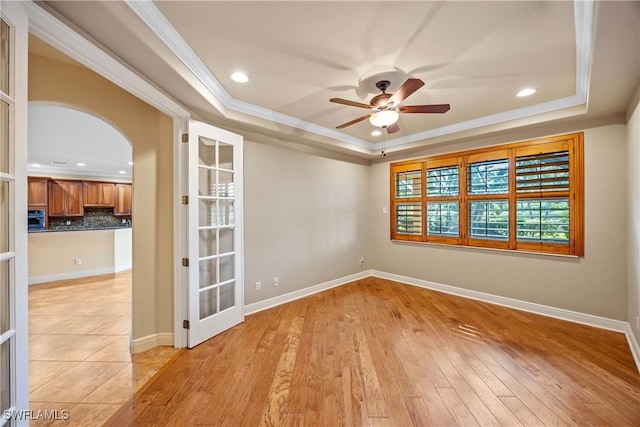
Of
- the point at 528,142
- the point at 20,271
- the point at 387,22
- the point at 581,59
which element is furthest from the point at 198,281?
the point at 528,142

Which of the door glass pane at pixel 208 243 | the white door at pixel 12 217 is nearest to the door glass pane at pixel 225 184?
the door glass pane at pixel 208 243

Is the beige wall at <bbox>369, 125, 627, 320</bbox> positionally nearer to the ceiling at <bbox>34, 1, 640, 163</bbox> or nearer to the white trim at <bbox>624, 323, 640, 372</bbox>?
→ the white trim at <bbox>624, 323, 640, 372</bbox>

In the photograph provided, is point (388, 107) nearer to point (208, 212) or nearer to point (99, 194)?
point (208, 212)

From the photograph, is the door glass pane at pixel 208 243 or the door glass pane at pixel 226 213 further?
the door glass pane at pixel 226 213

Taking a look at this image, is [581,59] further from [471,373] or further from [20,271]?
[20,271]

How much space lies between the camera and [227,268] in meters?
3.09

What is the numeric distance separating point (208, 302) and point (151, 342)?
63cm

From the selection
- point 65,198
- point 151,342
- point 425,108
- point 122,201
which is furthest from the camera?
point 122,201

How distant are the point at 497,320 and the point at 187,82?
425 centimetres

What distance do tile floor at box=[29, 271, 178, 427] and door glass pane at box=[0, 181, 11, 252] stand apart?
1354 mm

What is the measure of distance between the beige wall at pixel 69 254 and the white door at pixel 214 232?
467 cm

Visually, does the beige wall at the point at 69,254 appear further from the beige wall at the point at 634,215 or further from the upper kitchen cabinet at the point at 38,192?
the beige wall at the point at 634,215

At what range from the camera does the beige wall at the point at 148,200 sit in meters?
2.51

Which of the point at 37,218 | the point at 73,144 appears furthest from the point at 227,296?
the point at 37,218
